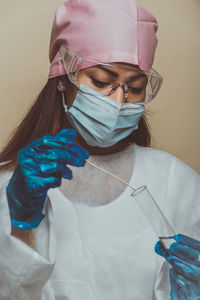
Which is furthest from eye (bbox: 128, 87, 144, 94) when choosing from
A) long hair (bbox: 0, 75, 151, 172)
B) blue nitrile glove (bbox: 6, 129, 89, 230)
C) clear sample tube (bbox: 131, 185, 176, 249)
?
clear sample tube (bbox: 131, 185, 176, 249)

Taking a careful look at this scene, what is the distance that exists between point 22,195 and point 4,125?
1.03m

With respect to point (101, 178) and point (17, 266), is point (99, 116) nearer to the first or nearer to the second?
point (101, 178)

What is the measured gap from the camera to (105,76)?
1.65 meters

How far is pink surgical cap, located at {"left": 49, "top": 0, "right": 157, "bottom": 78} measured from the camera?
1.67m

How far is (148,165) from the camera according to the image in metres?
1.89

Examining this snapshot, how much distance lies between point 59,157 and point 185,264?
0.44 meters

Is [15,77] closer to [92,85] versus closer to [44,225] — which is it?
→ [92,85]

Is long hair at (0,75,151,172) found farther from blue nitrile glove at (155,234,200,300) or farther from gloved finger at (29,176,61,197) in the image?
blue nitrile glove at (155,234,200,300)

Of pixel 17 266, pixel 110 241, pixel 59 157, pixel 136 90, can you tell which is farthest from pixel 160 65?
pixel 17 266

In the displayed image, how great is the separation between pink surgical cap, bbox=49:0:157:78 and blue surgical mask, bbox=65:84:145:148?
0.42 feet

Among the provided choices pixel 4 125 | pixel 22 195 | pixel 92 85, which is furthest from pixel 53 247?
pixel 4 125

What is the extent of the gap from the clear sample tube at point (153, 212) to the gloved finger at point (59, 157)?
0.60 feet

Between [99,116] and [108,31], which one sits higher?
[108,31]

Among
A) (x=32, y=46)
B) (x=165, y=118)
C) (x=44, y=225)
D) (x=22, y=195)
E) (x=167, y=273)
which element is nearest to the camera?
(x=22, y=195)
